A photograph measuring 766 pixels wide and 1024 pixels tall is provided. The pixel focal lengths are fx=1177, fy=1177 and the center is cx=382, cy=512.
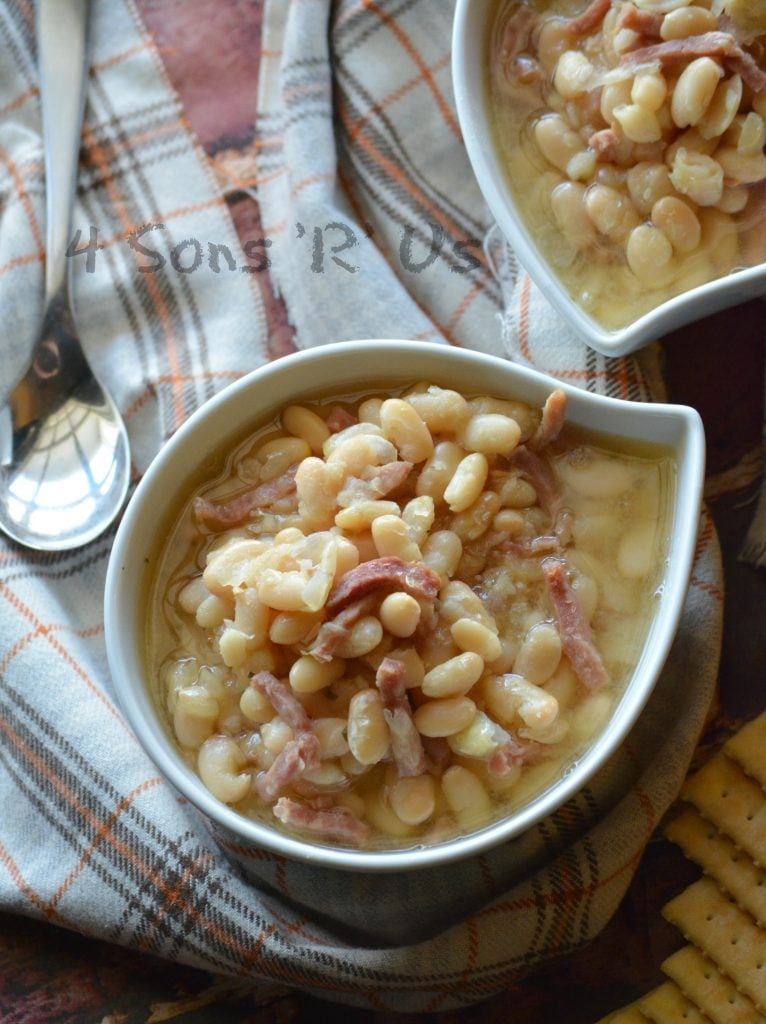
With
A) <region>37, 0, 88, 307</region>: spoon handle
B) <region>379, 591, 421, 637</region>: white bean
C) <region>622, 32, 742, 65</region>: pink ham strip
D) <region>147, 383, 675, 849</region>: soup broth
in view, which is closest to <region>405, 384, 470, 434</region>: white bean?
<region>147, 383, 675, 849</region>: soup broth

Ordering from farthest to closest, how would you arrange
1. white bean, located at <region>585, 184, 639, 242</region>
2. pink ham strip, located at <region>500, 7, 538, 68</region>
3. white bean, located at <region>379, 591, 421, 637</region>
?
pink ham strip, located at <region>500, 7, 538, 68</region>, white bean, located at <region>585, 184, 639, 242</region>, white bean, located at <region>379, 591, 421, 637</region>

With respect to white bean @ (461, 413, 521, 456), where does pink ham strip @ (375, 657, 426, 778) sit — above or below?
below

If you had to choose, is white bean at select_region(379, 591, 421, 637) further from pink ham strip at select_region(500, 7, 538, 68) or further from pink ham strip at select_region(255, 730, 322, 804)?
pink ham strip at select_region(500, 7, 538, 68)

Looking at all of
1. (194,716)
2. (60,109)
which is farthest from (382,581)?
(60,109)

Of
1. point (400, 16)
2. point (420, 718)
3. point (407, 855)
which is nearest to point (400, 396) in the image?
point (420, 718)

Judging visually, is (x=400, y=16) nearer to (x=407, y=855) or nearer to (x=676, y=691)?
(x=676, y=691)

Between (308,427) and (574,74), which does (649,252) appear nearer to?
(574,74)

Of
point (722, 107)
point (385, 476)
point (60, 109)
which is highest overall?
point (60, 109)
